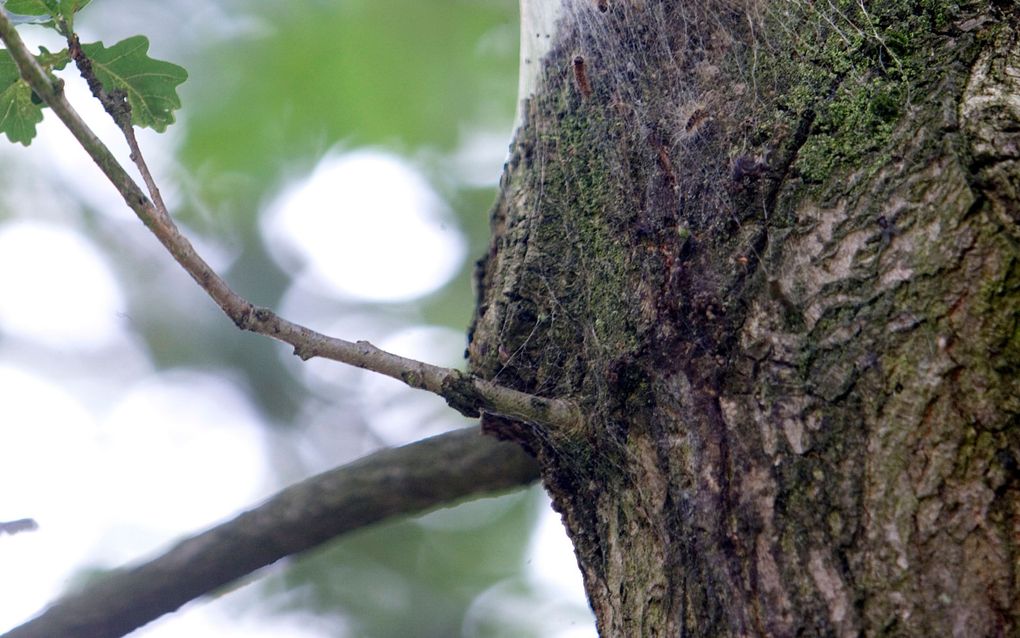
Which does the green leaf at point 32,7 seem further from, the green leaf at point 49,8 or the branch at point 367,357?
the branch at point 367,357

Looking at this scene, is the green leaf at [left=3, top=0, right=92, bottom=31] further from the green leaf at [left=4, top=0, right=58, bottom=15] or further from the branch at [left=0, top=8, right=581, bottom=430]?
the branch at [left=0, top=8, right=581, bottom=430]

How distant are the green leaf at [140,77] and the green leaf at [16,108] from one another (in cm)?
10

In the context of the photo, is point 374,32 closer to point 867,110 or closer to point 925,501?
point 867,110

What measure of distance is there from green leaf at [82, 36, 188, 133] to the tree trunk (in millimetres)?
575

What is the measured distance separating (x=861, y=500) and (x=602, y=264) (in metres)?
0.46

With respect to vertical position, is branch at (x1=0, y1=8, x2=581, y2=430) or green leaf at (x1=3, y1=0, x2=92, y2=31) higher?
green leaf at (x1=3, y1=0, x2=92, y2=31)

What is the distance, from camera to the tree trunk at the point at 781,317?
33.0 inches

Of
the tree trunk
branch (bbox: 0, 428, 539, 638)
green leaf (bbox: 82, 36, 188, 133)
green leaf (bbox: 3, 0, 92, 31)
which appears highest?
green leaf (bbox: 82, 36, 188, 133)

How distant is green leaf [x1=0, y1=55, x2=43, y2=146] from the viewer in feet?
3.93

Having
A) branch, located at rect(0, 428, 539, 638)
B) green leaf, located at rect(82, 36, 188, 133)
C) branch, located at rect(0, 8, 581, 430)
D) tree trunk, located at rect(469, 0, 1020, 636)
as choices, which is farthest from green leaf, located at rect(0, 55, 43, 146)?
branch, located at rect(0, 428, 539, 638)

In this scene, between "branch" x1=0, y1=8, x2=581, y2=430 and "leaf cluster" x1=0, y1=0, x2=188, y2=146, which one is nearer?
"branch" x1=0, y1=8, x2=581, y2=430

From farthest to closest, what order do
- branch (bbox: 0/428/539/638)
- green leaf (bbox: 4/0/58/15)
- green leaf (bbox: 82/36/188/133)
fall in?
branch (bbox: 0/428/539/638)
green leaf (bbox: 82/36/188/133)
green leaf (bbox: 4/0/58/15)

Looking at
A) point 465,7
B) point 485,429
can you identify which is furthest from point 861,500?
point 465,7

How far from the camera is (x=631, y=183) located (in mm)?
1152
